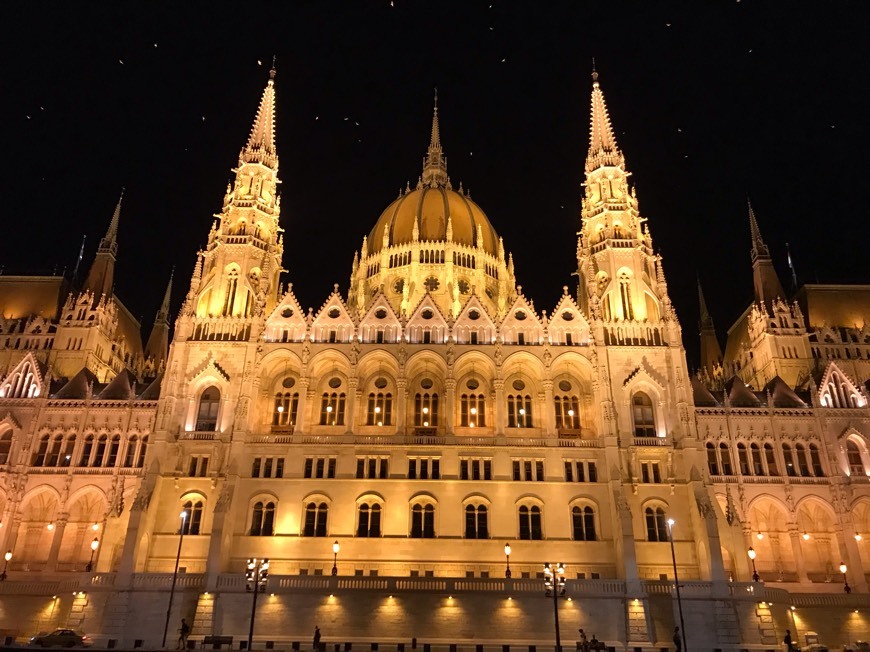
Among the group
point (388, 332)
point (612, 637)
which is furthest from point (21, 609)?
point (612, 637)

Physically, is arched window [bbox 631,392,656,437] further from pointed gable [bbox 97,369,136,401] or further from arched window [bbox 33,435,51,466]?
arched window [bbox 33,435,51,466]

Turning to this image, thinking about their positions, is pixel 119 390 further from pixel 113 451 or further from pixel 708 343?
pixel 708 343

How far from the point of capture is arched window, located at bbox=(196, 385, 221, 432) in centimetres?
5497

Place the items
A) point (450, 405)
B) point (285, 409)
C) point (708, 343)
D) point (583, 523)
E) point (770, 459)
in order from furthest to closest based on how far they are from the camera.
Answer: point (708, 343) → point (770, 459) → point (285, 409) → point (450, 405) → point (583, 523)

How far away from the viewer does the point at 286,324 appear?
58.0 meters

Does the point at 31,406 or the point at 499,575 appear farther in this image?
the point at 31,406

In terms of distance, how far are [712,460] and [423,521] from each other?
24.5 metres

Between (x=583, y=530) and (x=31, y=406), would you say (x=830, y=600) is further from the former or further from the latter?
(x=31, y=406)

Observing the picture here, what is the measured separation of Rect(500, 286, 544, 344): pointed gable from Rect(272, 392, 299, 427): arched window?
17.6 meters

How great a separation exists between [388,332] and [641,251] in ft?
77.5

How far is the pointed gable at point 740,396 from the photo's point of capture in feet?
198

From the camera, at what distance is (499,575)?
4919 cm

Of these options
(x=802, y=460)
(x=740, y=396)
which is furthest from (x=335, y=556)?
(x=802, y=460)

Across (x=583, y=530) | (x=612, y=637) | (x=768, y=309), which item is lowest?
(x=612, y=637)
